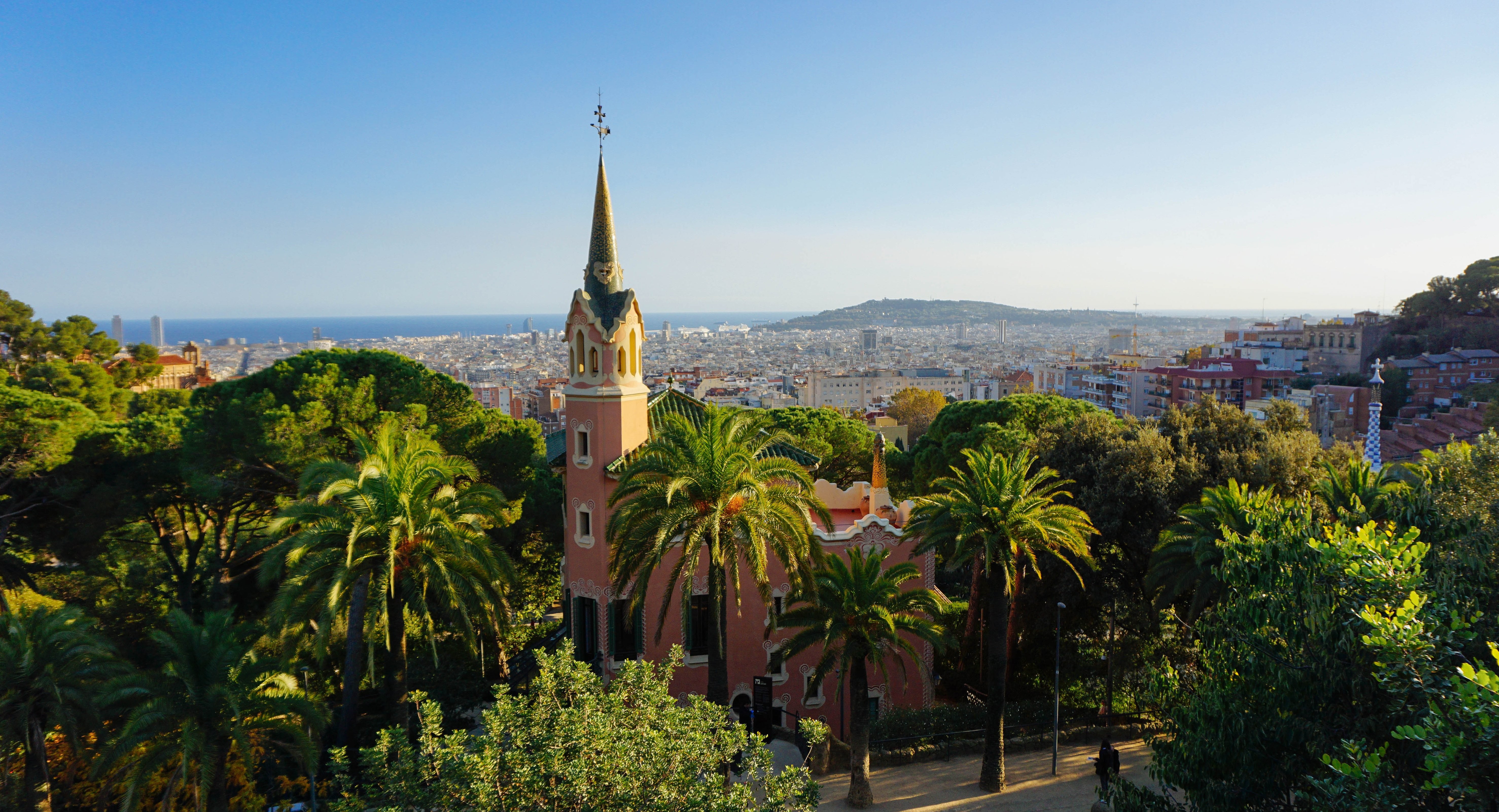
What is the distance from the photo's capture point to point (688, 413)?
68.6 feet

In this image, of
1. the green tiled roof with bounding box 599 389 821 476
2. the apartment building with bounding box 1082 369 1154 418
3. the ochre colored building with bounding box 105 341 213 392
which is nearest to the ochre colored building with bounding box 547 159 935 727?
the green tiled roof with bounding box 599 389 821 476

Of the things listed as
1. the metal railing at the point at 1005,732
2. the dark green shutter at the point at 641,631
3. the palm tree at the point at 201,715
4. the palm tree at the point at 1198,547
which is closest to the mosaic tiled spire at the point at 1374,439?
the palm tree at the point at 1198,547

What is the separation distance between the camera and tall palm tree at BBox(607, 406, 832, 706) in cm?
1454

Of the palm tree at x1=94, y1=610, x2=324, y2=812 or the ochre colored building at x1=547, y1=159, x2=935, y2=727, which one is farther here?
the ochre colored building at x1=547, y1=159, x2=935, y2=727

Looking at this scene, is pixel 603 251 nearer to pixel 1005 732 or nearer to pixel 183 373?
pixel 1005 732

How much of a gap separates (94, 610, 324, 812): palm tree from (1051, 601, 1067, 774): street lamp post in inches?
534

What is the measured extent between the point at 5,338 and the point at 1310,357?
117546 millimetres

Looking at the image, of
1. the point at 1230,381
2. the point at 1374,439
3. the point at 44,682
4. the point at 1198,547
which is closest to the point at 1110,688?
Result: the point at 1198,547

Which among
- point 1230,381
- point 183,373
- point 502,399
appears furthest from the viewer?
point 502,399

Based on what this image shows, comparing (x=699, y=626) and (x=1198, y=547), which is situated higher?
(x=1198, y=547)

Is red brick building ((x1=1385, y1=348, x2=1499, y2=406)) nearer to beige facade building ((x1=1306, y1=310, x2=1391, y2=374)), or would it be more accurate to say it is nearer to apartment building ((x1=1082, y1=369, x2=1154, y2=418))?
beige facade building ((x1=1306, y1=310, x2=1391, y2=374))

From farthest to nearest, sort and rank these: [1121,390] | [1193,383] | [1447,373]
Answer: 1. [1121,390]
2. [1193,383]
3. [1447,373]

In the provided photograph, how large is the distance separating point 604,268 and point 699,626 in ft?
28.5

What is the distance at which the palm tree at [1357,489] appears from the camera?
14.8m
